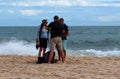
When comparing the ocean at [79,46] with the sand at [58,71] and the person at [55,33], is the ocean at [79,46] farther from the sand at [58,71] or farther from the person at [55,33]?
the sand at [58,71]

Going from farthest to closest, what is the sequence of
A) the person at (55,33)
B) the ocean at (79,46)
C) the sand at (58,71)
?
the ocean at (79,46)
the person at (55,33)
the sand at (58,71)

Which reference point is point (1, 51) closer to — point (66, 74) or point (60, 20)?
point (60, 20)

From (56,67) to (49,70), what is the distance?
0.68 m

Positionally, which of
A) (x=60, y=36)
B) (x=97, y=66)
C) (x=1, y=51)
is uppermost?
(x=60, y=36)

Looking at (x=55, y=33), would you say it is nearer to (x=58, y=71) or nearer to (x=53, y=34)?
(x=53, y=34)

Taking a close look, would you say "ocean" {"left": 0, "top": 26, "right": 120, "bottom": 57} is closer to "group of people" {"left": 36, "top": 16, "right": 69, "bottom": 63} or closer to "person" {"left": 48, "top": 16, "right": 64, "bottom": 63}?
"group of people" {"left": 36, "top": 16, "right": 69, "bottom": 63}

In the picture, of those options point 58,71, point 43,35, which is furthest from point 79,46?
point 58,71

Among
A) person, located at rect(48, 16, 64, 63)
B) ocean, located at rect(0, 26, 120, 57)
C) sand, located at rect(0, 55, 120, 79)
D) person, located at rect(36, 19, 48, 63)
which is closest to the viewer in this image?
sand, located at rect(0, 55, 120, 79)

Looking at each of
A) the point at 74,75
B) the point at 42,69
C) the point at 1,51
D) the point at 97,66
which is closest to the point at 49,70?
the point at 42,69

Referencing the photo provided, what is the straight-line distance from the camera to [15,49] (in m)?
25.7

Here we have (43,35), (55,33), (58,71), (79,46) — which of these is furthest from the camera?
(79,46)

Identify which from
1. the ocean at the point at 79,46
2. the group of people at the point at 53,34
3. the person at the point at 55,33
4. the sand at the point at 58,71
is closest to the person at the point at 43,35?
the group of people at the point at 53,34

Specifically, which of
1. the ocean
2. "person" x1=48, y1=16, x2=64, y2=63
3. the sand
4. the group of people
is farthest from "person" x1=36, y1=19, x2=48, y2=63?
the ocean

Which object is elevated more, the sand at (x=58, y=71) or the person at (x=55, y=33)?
the person at (x=55, y=33)
